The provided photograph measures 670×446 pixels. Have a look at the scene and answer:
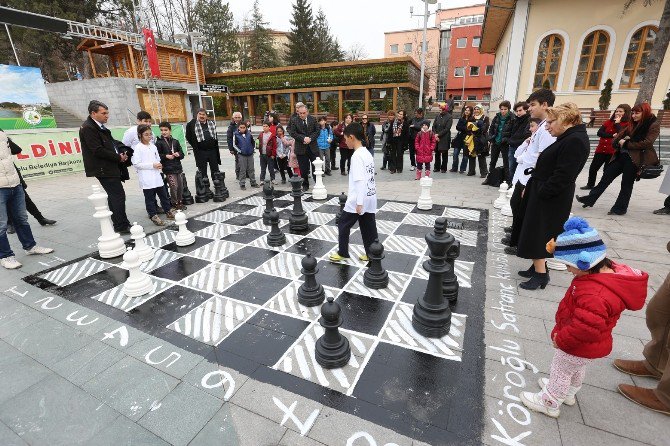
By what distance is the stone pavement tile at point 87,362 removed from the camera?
2.51 m

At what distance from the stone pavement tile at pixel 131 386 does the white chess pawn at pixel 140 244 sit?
76.2 inches

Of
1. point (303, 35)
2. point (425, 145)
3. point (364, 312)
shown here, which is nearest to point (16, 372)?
point (364, 312)

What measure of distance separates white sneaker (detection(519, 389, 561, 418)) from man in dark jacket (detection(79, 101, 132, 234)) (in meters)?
6.03

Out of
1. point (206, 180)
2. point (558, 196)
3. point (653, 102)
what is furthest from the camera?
point (653, 102)

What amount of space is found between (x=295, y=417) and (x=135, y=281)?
2.59 meters

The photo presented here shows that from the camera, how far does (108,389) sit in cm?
237

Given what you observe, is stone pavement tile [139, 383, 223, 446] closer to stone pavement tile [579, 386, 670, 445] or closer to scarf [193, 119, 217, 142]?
stone pavement tile [579, 386, 670, 445]

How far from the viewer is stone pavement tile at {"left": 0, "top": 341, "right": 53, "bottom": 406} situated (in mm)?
2400

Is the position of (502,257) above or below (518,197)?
below

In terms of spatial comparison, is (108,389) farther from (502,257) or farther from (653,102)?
(653,102)

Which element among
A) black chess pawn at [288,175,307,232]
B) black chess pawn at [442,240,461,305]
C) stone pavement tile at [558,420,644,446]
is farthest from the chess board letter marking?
black chess pawn at [288,175,307,232]

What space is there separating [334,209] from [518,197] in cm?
336

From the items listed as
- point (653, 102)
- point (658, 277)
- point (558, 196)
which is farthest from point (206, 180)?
point (653, 102)

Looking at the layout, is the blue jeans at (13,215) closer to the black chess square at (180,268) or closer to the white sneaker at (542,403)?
the black chess square at (180,268)
